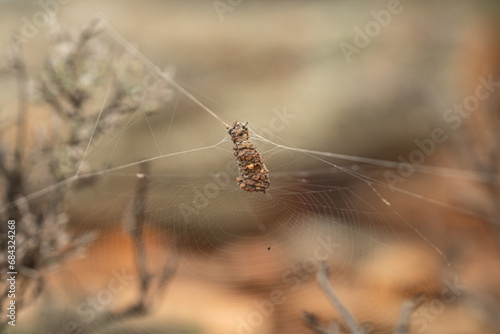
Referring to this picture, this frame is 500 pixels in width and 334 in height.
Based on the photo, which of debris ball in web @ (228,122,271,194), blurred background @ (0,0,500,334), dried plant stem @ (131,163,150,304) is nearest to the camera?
debris ball in web @ (228,122,271,194)

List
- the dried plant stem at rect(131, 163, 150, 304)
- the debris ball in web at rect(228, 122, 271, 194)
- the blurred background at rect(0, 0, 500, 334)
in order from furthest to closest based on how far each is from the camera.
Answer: the blurred background at rect(0, 0, 500, 334)
the dried plant stem at rect(131, 163, 150, 304)
the debris ball in web at rect(228, 122, 271, 194)

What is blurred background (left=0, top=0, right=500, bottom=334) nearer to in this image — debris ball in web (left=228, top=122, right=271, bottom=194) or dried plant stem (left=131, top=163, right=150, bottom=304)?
dried plant stem (left=131, top=163, right=150, bottom=304)

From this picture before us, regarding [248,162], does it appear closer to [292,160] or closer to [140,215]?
[140,215]

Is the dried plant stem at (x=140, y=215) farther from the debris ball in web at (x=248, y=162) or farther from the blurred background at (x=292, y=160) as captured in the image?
the debris ball in web at (x=248, y=162)

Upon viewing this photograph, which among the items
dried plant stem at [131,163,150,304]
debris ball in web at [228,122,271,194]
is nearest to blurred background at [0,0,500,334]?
dried plant stem at [131,163,150,304]

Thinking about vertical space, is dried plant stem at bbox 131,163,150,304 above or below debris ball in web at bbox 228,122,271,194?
above

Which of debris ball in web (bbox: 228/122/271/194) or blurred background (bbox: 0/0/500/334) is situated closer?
debris ball in web (bbox: 228/122/271/194)

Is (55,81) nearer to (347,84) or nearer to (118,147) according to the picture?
(118,147)
